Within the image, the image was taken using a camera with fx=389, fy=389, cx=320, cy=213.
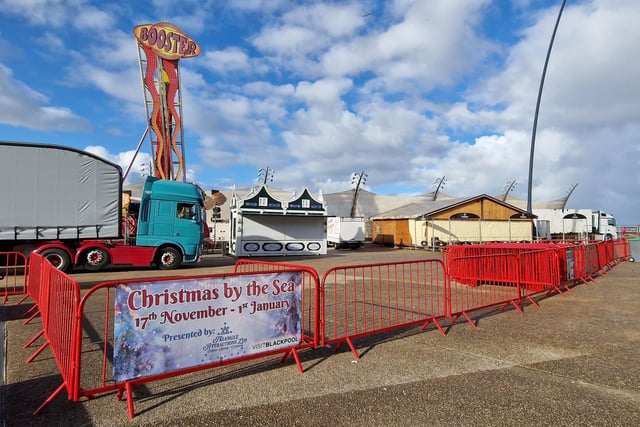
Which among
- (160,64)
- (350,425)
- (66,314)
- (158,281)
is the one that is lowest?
(350,425)

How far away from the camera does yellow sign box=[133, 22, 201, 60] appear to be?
31.0 metres

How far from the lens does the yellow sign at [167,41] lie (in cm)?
3097

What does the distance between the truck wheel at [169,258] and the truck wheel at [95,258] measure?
6.68 feet

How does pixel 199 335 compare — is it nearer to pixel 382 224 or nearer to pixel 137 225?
pixel 137 225

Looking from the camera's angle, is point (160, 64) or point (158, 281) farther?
point (160, 64)

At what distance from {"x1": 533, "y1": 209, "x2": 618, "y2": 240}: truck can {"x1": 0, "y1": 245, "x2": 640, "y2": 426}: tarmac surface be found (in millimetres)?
40464

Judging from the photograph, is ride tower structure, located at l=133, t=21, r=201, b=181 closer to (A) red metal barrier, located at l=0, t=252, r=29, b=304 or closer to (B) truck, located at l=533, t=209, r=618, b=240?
(A) red metal barrier, located at l=0, t=252, r=29, b=304

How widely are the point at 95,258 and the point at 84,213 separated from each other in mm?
1703

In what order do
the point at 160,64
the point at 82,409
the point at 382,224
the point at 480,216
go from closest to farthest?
the point at 82,409 → the point at 160,64 → the point at 480,216 → the point at 382,224

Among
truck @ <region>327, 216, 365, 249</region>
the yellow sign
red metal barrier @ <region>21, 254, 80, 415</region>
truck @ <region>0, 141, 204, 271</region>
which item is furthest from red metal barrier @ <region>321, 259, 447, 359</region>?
the yellow sign

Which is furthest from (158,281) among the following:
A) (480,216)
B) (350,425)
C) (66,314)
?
(480,216)

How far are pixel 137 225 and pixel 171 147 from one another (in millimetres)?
19238

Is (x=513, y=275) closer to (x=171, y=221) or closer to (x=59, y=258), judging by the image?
(x=171, y=221)

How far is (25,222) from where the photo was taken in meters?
13.3
